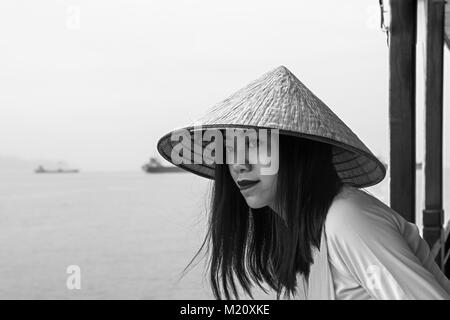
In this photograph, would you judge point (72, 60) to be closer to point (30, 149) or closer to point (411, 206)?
point (30, 149)

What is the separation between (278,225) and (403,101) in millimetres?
1697

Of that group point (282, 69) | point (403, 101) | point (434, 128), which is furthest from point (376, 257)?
point (434, 128)

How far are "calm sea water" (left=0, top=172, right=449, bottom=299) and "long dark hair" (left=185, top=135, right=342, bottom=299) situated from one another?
78.3 ft

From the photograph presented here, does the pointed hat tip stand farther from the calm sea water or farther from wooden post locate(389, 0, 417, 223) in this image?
the calm sea water

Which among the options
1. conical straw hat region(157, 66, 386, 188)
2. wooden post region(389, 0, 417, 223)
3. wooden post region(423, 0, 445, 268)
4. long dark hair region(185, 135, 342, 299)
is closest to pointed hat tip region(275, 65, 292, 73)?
conical straw hat region(157, 66, 386, 188)

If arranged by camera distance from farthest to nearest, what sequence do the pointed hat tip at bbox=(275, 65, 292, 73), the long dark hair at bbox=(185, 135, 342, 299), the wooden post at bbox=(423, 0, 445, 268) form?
the wooden post at bbox=(423, 0, 445, 268) < the pointed hat tip at bbox=(275, 65, 292, 73) < the long dark hair at bbox=(185, 135, 342, 299)

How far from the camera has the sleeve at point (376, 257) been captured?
88 centimetres

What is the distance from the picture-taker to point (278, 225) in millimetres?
1257

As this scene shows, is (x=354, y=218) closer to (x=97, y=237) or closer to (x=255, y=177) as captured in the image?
(x=255, y=177)

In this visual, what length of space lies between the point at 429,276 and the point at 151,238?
43.4 metres

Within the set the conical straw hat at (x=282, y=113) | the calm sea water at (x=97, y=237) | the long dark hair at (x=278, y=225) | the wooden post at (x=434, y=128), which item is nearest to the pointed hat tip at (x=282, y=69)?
the conical straw hat at (x=282, y=113)

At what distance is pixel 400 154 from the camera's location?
111 inches

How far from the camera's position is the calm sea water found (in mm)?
30781

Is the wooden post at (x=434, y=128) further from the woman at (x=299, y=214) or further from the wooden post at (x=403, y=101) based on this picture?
the woman at (x=299, y=214)
